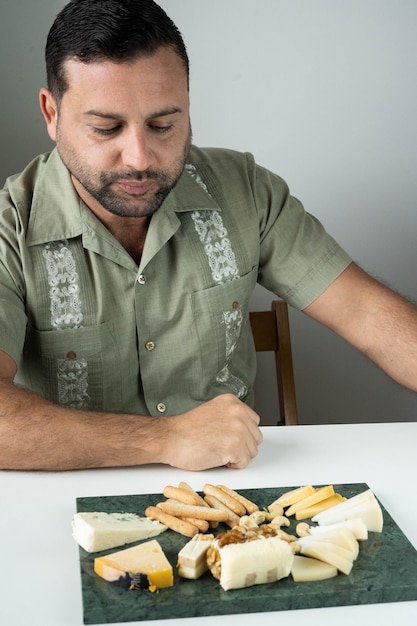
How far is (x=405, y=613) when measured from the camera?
1.16 meters

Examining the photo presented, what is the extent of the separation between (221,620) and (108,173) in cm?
93

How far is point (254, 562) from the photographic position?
1.17 m

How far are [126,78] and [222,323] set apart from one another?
59cm

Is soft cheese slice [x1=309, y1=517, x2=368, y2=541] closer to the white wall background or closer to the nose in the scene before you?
the nose

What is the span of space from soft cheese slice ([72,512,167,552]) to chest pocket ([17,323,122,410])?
2.01 ft

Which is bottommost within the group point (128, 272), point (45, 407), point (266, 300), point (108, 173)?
point (266, 300)

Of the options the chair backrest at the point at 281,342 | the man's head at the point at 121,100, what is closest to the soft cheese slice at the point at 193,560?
the man's head at the point at 121,100

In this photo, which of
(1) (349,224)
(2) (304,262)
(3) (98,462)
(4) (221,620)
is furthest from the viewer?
(1) (349,224)

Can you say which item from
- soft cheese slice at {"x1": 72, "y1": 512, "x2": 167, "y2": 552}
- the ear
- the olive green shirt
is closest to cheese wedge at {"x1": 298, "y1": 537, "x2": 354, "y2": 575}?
soft cheese slice at {"x1": 72, "y1": 512, "x2": 167, "y2": 552}

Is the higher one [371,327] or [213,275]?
[213,275]

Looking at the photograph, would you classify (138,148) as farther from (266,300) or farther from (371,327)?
(266,300)

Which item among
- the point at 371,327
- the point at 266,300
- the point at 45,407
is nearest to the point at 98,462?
the point at 45,407

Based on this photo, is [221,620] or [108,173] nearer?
[221,620]

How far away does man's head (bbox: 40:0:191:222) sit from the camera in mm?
1731
